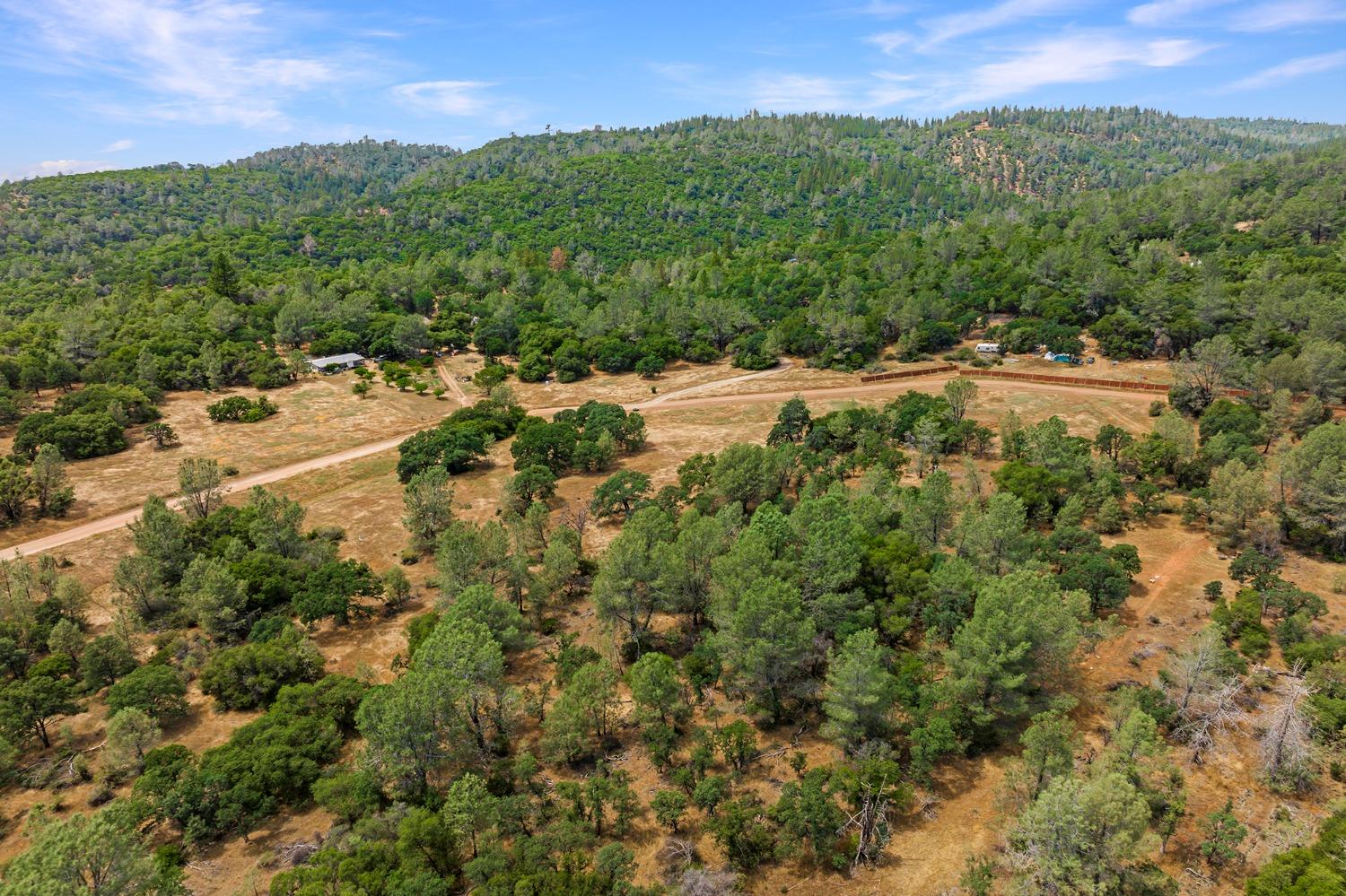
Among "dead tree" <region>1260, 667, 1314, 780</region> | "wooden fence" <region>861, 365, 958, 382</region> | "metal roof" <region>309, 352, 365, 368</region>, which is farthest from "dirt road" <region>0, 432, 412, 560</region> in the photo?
"dead tree" <region>1260, 667, 1314, 780</region>

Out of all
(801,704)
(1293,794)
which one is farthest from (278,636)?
(1293,794)

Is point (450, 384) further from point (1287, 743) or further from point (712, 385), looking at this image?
point (1287, 743)

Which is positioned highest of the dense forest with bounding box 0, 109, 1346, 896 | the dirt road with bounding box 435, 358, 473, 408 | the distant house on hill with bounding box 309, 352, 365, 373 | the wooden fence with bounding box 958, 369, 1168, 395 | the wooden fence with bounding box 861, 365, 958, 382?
the distant house on hill with bounding box 309, 352, 365, 373

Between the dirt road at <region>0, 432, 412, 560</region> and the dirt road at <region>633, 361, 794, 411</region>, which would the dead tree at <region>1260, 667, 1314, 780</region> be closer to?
the dirt road at <region>633, 361, 794, 411</region>

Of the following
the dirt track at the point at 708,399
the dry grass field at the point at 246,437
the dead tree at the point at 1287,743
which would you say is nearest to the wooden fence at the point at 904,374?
the dirt track at the point at 708,399

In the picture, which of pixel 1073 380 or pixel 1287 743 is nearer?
pixel 1287 743

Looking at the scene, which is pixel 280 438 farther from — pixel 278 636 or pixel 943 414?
pixel 943 414

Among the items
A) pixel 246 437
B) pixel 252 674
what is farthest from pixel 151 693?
pixel 246 437
